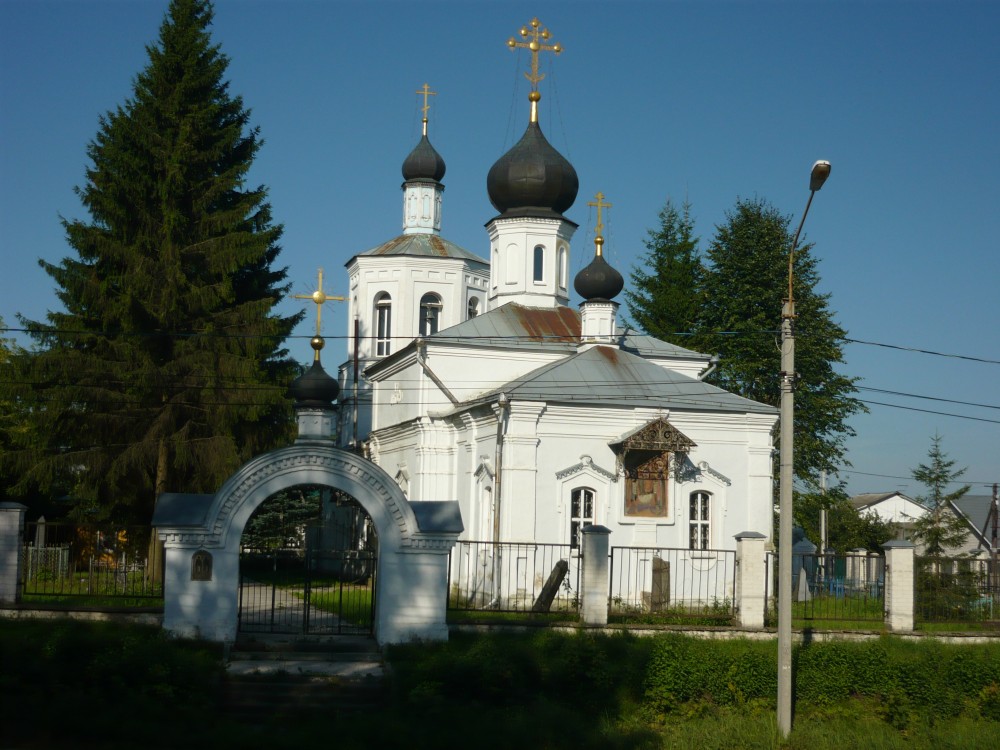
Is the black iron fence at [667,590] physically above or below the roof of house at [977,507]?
below

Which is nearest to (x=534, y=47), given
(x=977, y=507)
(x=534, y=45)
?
(x=534, y=45)

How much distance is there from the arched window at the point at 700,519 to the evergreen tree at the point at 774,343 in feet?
31.5

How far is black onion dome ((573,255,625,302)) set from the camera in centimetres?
2481

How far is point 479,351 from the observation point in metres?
25.9

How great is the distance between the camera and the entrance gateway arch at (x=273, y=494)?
563 inches

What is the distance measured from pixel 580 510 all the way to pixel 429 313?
43.2 feet

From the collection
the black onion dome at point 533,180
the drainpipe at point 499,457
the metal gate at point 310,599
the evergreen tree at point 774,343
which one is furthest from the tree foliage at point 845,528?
the metal gate at point 310,599

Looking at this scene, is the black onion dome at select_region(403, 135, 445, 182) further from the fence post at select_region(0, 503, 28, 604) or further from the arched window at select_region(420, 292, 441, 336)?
the fence post at select_region(0, 503, 28, 604)

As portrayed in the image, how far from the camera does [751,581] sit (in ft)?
53.0

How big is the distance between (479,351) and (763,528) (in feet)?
24.6

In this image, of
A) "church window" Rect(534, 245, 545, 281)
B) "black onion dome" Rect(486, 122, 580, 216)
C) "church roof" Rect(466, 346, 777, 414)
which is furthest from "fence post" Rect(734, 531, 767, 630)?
"black onion dome" Rect(486, 122, 580, 216)

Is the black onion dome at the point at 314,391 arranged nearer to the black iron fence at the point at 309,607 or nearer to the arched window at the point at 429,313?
the black iron fence at the point at 309,607

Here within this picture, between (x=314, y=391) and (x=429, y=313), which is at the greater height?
(x=429, y=313)

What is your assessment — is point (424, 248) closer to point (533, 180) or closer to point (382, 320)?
point (382, 320)
